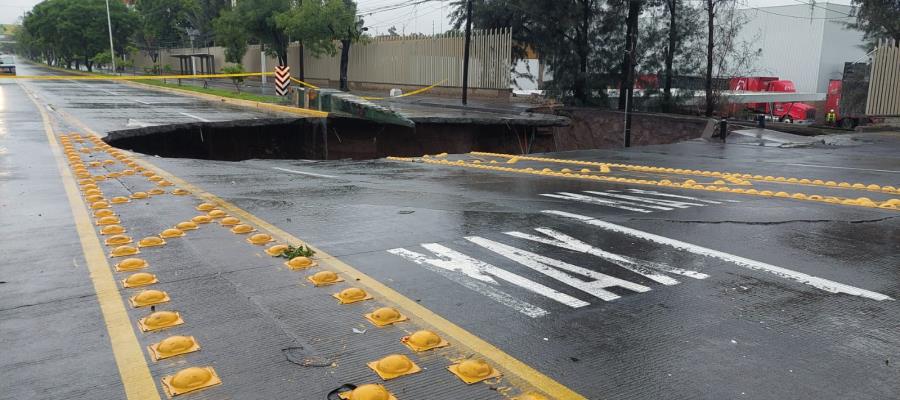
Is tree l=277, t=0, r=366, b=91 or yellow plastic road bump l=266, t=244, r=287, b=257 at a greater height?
tree l=277, t=0, r=366, b=91

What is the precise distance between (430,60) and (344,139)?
17.7 m

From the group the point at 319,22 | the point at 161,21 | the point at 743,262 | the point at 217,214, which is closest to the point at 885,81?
the point at 743,262

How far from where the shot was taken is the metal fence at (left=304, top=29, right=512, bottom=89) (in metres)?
33.0

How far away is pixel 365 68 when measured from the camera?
144ft

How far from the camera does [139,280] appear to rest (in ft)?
15.1

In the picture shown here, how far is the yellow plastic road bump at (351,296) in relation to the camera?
4.32 m

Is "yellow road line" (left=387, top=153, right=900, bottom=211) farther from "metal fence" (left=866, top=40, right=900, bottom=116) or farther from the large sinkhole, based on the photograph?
"metal fence" (left=866, top=40, right=900, bottom=116)

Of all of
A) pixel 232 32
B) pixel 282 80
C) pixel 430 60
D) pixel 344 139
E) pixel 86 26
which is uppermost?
pixel 86 26

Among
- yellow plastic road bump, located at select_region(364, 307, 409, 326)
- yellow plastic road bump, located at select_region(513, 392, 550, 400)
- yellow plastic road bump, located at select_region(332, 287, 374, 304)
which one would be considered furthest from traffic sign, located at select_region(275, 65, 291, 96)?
yellow plastic road bump, located at select_region(513, 392, 550, 400)

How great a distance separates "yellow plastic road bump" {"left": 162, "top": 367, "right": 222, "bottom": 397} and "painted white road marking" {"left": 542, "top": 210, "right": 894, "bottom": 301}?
12.8ft

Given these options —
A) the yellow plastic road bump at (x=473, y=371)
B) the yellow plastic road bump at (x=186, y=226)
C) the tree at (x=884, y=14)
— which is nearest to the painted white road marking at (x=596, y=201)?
the yellow plastic road bump at (x=186, y=226)

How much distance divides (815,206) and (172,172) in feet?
27.4

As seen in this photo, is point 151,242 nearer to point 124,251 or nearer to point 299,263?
point 124,251

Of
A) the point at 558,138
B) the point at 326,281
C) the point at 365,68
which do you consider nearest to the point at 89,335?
the point at 326,281
